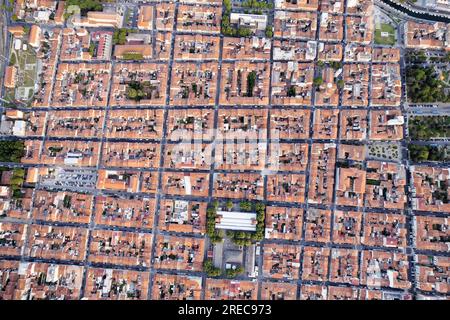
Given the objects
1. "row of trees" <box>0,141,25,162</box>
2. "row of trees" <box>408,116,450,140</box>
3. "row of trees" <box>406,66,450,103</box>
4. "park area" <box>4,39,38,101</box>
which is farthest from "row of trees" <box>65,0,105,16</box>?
"row of trees" <box>408,116,450,140</box>

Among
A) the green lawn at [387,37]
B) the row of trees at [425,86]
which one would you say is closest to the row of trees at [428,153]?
the row of trees at [425,86]

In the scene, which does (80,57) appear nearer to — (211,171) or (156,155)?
(156,155)

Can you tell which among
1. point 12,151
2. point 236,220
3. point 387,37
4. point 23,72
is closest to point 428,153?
point 387,37

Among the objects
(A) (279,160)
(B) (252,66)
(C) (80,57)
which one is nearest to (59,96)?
(C) (80,57)

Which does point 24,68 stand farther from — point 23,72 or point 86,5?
point 86,5

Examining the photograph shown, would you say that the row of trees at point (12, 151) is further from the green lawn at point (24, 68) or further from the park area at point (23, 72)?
the green lawn at point (24, 68)

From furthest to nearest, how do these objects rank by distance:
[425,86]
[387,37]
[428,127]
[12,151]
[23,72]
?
[23,72] < [387,37] < [12,151] < [425,86] < [428,127]

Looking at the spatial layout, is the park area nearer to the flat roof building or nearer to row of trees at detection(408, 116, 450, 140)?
the flat roof building

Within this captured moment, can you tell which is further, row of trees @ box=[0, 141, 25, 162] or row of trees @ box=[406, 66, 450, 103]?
row of trees @ box=[0, 141, 25, 162]

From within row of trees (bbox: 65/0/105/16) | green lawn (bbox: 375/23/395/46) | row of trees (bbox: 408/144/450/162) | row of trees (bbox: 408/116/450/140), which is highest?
row of trees (bbox: 65/0/105/16)
